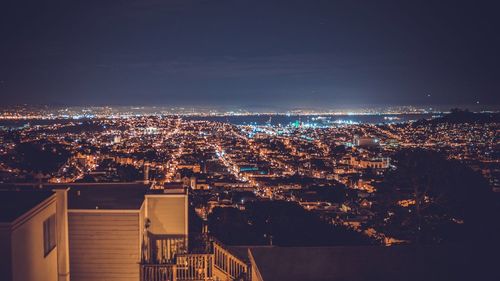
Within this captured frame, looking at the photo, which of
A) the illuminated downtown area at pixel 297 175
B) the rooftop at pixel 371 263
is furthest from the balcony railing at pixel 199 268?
the illuminated downtown area at pixel 297 175

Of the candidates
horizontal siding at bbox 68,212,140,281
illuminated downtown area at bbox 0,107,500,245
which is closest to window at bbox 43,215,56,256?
horizontal siding at bbox 68,212,140,281

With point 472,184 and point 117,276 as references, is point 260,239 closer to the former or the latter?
point 472,184

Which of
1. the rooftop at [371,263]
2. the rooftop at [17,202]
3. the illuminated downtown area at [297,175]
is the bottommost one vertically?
the illuminated downtown area at [297,175]

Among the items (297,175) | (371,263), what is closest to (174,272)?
(371,263)

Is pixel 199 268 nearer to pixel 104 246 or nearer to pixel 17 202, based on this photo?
pixel 104 246

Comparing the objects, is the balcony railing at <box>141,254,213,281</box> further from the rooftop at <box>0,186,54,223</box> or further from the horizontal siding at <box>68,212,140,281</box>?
the rooftop at <box>0,186,54,223</box>

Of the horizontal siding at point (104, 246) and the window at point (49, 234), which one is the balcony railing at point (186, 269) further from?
the window at point (49, 234)
